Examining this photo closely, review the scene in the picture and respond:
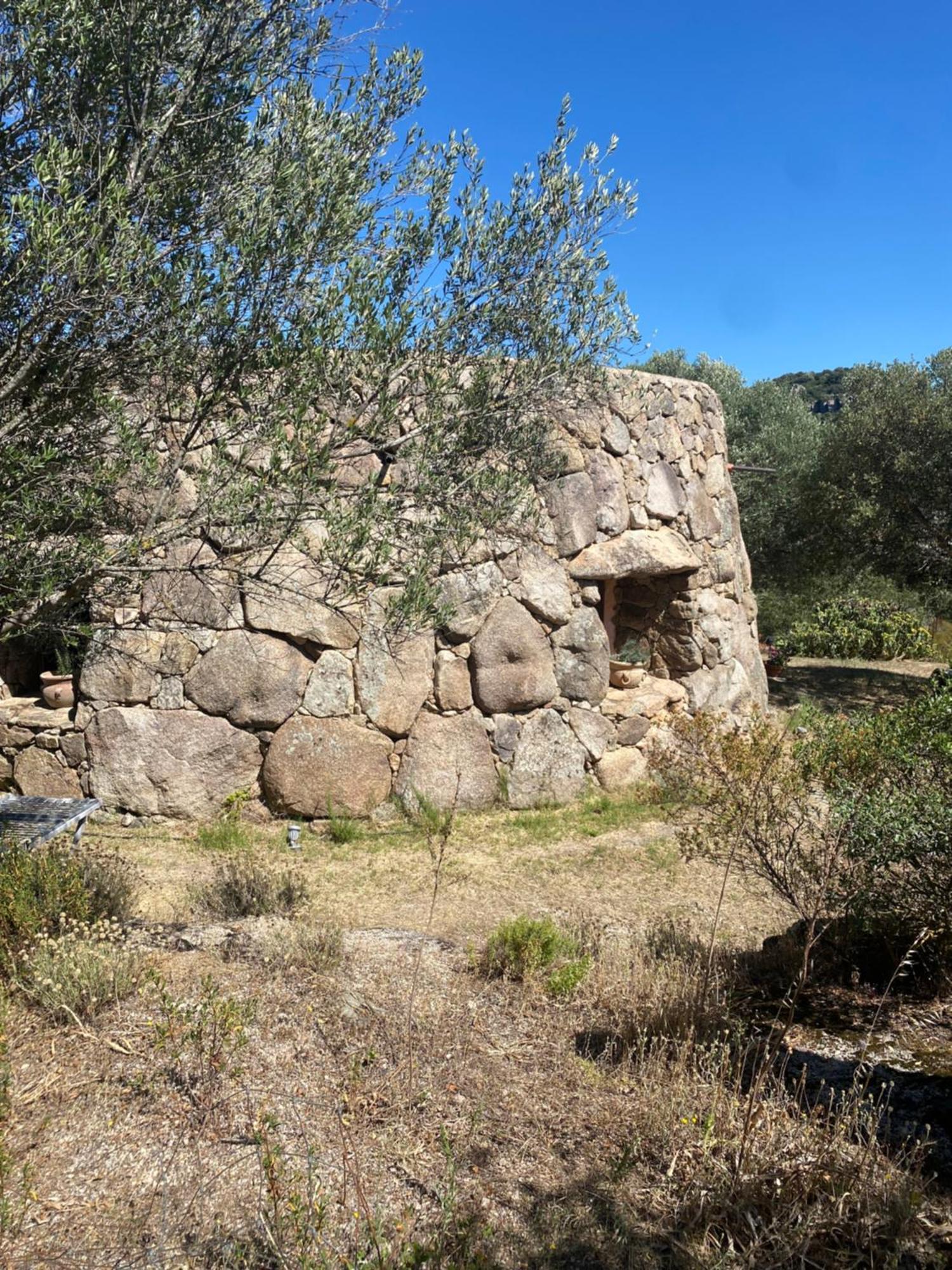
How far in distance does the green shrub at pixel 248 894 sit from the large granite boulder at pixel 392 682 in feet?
6.62

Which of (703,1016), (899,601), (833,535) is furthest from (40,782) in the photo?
(899,601)

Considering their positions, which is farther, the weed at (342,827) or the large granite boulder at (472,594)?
the large granite boulder at (472,594)

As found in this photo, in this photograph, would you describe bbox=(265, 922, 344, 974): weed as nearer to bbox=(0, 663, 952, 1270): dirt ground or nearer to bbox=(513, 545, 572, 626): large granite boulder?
bbox=(0, 663, 952, 1270): dirt ground

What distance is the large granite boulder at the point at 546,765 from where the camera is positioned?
8.76m

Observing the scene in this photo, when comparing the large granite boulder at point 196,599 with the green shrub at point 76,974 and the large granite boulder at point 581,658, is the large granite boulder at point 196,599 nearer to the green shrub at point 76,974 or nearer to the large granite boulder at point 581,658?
the large granite boulder at point 581,658

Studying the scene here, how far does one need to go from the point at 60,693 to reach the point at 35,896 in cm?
357

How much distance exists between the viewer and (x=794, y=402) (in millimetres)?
17766

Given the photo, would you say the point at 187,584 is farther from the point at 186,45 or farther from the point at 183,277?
the point at 186,45

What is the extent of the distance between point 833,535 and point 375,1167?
13770mm

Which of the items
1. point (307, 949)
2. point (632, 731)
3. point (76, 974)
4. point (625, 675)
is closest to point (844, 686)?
point (625, 675)

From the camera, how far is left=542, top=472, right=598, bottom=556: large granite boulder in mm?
9008

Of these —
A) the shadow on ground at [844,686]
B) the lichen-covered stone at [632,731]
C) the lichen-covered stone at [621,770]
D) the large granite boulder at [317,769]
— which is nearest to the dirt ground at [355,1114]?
the large granite boulder at [317,769]

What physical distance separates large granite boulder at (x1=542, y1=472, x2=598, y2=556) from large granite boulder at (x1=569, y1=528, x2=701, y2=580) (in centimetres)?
15

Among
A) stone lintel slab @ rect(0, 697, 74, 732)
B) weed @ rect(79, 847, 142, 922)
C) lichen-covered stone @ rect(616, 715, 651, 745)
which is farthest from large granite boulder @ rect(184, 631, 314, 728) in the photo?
lichen-covered stone @ rect(616, 715, 651, 745)
